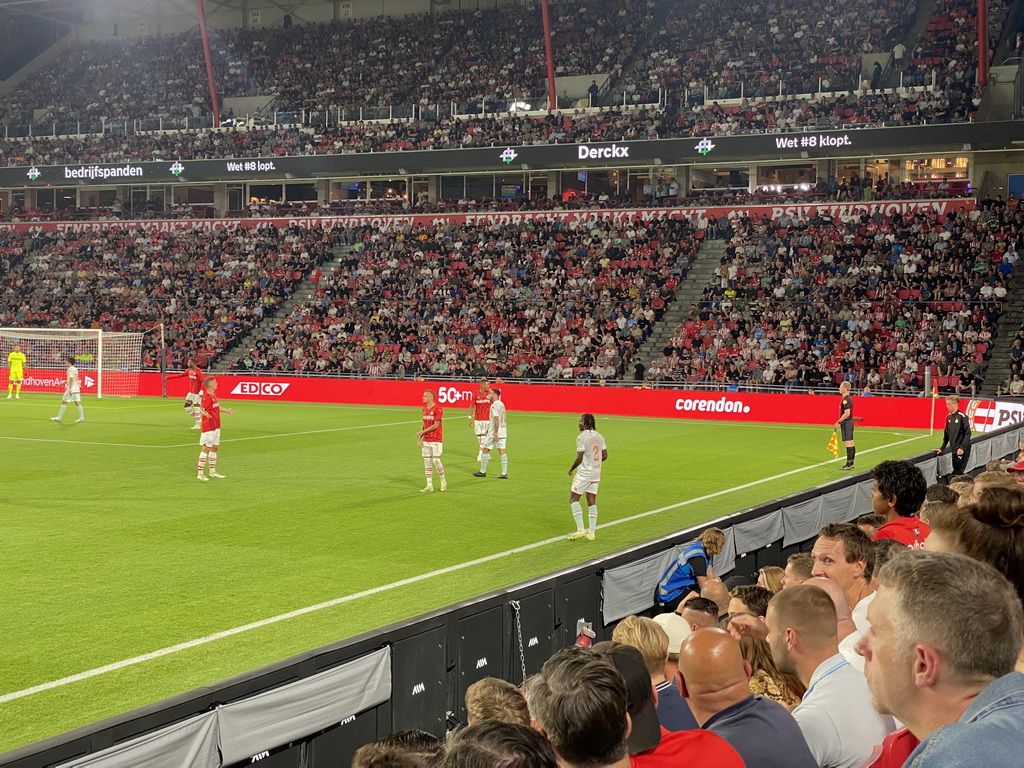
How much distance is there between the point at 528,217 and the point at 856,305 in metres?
18.1

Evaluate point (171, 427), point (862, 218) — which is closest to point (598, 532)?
point (171, 427)

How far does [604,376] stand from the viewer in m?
42.0

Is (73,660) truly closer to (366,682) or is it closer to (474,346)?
(366,682)

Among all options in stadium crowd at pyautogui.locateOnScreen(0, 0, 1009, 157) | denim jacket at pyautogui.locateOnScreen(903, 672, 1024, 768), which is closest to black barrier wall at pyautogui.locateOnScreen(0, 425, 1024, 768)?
denim jacket at pyautogui.locateOnScreen(903, 672, 1024, 768)

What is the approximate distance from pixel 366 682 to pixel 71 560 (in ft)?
30.0

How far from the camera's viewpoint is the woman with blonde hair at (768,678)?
5363mm

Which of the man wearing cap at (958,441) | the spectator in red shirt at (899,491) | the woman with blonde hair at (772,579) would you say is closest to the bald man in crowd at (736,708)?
the woman with blonde hair at (772,579)

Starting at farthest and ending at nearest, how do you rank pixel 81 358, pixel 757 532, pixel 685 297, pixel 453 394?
pixel 685 297, pixel 81 358, pixel 453 394, pixel 757 532

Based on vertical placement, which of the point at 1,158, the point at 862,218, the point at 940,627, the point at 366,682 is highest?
the point at 1,158

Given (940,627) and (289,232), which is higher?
(289,232)

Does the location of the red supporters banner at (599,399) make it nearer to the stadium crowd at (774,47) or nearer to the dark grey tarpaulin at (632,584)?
the stadium crowd at (774,47)

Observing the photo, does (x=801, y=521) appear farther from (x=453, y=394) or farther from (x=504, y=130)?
(x=504, y=130)

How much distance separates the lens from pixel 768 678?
17.9 feet

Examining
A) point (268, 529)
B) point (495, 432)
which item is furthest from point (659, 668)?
point (495, 432)
